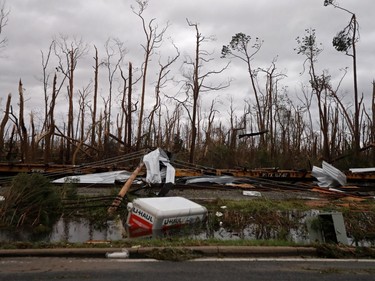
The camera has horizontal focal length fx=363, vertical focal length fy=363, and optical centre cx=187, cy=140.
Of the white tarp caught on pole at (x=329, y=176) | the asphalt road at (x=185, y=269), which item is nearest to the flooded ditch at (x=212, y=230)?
the asphalt road at (x=185, y=269)

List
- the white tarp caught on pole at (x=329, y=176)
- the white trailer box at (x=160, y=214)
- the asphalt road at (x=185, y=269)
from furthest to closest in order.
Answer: the white tarp caught on pole at (x=329, y=176), the white trailer box at (x=160, y=214), the asphalt road at (x=185, y=269)

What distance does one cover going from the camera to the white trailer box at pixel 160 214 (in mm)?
7672

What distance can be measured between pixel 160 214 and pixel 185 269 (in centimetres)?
237

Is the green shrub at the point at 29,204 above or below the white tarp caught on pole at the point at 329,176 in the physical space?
below

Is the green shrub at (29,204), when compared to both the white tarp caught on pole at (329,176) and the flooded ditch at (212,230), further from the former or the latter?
the white tarp caught on pole at (329,176)

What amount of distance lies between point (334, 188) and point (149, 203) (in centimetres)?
958

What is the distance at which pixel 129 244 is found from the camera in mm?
6551

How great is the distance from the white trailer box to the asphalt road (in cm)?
189

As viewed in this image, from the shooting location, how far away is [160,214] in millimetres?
7602

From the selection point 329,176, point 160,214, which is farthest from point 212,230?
point 329,176

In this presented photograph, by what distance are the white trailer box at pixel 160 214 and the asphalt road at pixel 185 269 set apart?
74.5 inches

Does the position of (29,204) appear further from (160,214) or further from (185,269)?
(185,269)

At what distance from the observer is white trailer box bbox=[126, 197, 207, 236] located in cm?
767

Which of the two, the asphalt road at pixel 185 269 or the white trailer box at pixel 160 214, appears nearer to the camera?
the asphalt road at pixel 185 269
